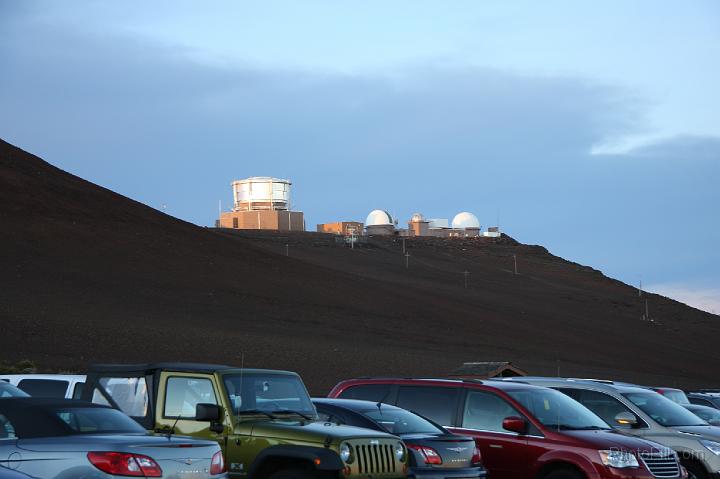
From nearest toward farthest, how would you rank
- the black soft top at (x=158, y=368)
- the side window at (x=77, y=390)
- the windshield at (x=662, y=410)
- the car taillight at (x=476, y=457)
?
the black soft top at (x=158, y=368) < the car taillight at (x=476, y=457) < the side window at (x=77, y=390) < the windshield at (x=662, y=410)

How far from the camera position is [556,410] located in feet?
48.5

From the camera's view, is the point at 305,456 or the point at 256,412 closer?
the point at 305,456

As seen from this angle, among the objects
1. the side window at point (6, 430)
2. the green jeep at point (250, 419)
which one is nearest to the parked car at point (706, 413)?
the green jeep at point (250, 419)

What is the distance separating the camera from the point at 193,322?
1929 inches

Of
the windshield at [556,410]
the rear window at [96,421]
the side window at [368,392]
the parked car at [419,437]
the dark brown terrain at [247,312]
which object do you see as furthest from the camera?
the dark brown terrain at [247,312]

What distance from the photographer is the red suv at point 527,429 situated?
1369 centimetres

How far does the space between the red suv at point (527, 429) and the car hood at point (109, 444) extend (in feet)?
18.3

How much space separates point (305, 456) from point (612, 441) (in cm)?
464

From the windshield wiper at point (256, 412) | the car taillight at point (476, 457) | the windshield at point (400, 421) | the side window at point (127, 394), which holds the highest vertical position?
the side window at point (127, 394)

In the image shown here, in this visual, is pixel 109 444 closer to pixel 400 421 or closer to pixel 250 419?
pixel 250 419

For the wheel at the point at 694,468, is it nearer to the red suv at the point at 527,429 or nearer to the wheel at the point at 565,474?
the red suv at the point at 527,429

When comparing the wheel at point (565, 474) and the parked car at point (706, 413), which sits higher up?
the parked car at point (706, 413)

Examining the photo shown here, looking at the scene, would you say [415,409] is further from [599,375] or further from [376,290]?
[376,290]

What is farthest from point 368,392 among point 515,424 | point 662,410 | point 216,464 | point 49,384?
point 216,464
